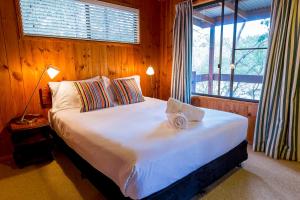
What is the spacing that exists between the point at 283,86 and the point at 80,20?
9.71 ft

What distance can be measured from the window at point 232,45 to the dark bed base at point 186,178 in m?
1.22

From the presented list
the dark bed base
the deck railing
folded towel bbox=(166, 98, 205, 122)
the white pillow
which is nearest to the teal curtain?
the deck railing

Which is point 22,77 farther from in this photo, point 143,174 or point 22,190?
point 143,174

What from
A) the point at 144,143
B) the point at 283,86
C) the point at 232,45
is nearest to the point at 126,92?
the point at 144,143

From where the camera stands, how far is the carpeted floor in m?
1.81

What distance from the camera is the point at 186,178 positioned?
1.59 meters

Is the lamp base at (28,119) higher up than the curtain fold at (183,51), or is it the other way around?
the curtain fold at (183,51)

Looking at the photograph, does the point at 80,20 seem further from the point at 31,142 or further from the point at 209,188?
the point at 209,188

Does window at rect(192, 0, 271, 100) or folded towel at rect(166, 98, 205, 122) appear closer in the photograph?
folded towel at rect(166, 98, 205, 122)

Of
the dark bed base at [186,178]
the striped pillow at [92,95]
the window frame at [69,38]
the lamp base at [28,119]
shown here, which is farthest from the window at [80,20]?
the dark bed base at [186,178]

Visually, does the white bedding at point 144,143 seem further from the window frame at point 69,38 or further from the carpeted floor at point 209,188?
the window frame at point 69,38

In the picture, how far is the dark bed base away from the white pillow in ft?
2.11

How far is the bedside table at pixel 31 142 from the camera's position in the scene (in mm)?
2260

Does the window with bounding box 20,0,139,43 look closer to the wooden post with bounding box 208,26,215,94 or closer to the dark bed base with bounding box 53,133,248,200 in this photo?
the wooden post with bounding box 208,26,215,94
